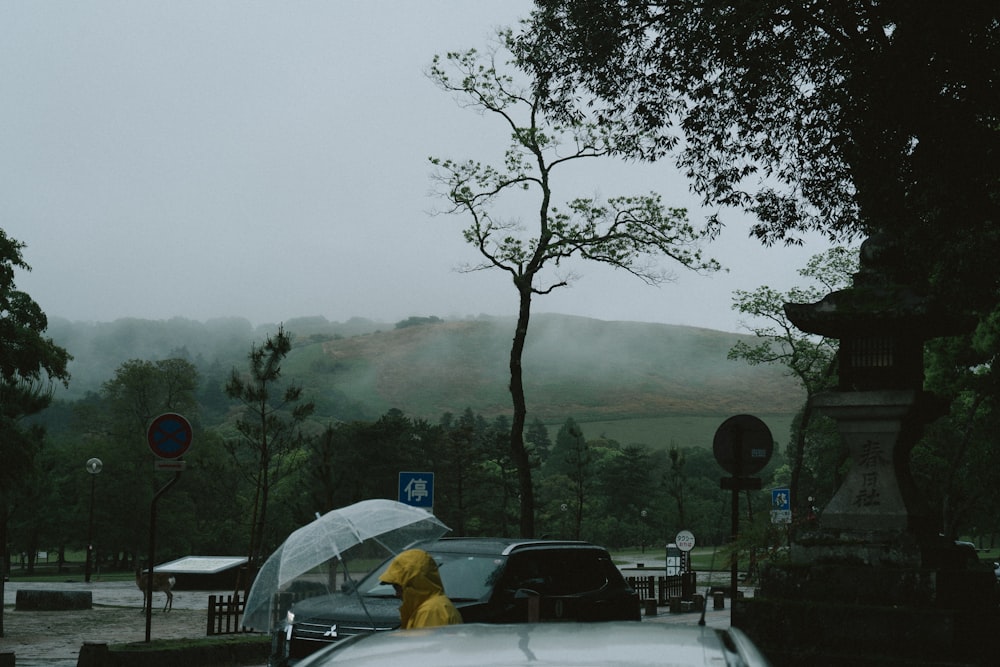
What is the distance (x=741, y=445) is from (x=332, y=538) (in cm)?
551

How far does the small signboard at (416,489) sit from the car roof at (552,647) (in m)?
18.4

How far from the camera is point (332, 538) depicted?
10.5 meters

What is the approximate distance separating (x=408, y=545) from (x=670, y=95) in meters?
7.82

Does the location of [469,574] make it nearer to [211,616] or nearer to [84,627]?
[211,616]

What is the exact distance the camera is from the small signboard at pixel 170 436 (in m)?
16.7

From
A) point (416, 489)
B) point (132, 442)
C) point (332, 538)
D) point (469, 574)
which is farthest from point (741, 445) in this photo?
point (132, 442)

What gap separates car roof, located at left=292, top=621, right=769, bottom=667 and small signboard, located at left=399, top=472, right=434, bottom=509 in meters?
18.4

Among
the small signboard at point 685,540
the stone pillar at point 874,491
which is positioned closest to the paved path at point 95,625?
the small signboard at point 685,540

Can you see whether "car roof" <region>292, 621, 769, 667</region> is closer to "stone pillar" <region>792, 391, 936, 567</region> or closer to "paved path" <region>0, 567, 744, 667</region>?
"stone pillar" <region>792, 391, 936, 567</region>

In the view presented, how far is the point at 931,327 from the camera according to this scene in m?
14.2

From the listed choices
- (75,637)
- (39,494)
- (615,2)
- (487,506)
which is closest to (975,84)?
(615,2)

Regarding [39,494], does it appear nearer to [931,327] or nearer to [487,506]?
[487,506]

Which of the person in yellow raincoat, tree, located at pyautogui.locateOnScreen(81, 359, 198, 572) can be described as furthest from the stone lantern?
tree, located at pyautogui.locateOnScreen(81, 359, 198, 572)

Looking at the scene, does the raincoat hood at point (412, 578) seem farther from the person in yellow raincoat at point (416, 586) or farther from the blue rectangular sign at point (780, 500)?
the blue rectangular sign at point (780, 500)
